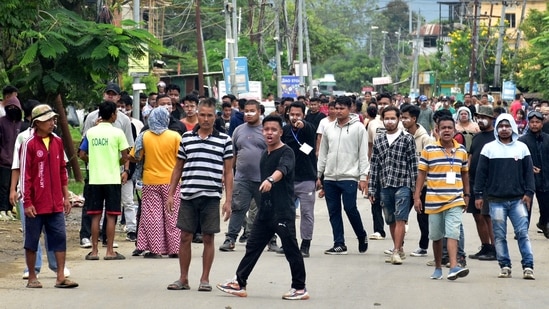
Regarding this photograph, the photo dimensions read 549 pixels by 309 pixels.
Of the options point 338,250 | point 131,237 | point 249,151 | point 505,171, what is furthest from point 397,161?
point 131,237

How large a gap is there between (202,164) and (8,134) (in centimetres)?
613

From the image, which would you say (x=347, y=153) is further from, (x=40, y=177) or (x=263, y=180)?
(x=40, y=177)

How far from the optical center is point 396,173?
1348 centimetres

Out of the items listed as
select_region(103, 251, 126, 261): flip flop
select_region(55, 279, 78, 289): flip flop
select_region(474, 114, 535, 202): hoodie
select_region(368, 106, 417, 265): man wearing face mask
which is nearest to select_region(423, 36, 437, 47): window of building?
select_region(368, 106, 417, 265): man wearing face mask

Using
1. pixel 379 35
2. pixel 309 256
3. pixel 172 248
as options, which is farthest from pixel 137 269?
pixel 379 35

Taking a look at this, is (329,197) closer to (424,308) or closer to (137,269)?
(137,269)

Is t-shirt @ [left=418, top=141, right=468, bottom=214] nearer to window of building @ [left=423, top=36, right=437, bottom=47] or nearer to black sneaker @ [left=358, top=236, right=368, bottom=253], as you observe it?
black sneaker @ [left=358, top=236, right=368, bottom=253]

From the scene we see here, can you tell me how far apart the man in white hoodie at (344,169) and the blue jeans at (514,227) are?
2293 mm

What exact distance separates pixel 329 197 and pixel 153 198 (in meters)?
2.29

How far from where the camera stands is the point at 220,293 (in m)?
10.9

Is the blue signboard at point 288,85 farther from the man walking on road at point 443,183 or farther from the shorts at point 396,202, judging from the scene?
the man walking on road at point 443,183

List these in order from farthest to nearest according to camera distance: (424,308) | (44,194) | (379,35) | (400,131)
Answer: (379,35) → (400,131) → (44,194) → (424,308)

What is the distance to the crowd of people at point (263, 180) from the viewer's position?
36.1 feet

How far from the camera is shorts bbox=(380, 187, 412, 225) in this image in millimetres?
13359
